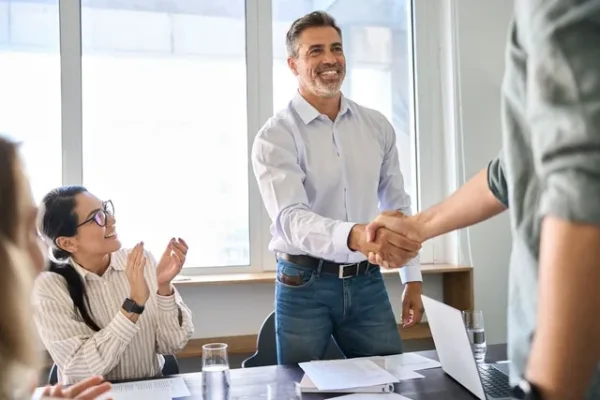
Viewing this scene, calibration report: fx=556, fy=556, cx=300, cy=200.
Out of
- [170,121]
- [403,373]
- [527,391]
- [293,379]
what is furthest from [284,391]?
[170,121]

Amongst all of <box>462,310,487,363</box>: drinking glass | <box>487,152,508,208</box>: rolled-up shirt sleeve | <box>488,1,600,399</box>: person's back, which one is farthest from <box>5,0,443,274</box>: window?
<box>488,1,600,399</box>: person's back

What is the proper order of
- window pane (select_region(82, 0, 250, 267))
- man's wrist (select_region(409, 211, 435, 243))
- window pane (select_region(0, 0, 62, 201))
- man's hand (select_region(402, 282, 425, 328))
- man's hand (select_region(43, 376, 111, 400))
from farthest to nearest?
1. window pane (select_region(82, 0, 250, 267))
2. window pane (select_region(0, 0, 62, 201))
3. man's hand (select_region(402, 282, 425, 328))
4. man's wrist (select_region(409, 211, 435, 243))
5. man's hand (select_region(43, 376, 111, 400))

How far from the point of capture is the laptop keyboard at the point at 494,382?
4.18ft

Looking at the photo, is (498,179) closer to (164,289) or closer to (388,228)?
(388,228)

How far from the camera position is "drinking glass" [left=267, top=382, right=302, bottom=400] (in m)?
1.30

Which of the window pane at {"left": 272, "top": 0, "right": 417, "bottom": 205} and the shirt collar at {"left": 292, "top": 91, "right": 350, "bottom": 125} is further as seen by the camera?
the window pane at {"left": 272, "top": 0, "right": 417, "bottom": 205}

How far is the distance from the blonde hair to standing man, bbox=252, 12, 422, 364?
1.12 m

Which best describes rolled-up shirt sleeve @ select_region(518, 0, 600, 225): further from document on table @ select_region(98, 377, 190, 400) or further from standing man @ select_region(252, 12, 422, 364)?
standing man @ select_region(252, 12, 422, 364)

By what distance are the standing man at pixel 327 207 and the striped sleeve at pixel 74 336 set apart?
0.56 meters

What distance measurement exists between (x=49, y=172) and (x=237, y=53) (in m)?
1.17

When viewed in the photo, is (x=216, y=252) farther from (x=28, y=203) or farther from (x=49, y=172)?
(x=28, y=203)

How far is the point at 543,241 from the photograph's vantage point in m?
0.58

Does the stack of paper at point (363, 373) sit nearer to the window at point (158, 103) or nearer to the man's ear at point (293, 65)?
the man's ear at point (293, 65)

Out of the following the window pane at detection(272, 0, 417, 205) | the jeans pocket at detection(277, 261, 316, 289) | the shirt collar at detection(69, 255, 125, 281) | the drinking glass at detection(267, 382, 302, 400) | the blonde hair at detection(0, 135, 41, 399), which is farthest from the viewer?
the window pane at detection(272, 0, 417, 205)
